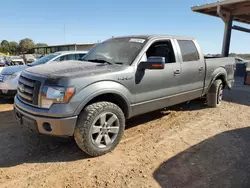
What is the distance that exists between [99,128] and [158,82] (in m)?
1.49

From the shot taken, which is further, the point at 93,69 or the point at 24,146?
the point at 24,146

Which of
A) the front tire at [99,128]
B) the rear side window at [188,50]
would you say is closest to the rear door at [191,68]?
the rear side window at [188,50]

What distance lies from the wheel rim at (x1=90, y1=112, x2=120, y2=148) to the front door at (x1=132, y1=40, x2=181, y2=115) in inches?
20.0

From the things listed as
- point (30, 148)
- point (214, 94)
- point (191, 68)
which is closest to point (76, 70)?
point (30, 148)

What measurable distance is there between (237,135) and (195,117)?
1198 millimetres

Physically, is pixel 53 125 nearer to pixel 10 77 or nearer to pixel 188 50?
pixel 188 50

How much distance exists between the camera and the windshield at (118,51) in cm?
391

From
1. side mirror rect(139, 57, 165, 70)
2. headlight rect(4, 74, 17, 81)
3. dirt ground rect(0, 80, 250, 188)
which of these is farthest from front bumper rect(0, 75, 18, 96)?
side mirror rect(139, 57, 165, 70)

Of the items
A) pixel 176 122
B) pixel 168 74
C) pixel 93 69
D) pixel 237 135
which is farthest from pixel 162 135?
pixel 93 69

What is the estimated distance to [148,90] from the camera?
13.0 feet

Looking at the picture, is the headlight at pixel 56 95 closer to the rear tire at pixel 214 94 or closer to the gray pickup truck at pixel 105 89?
the gray pickup truck at pixel 105 89

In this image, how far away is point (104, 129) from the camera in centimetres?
338

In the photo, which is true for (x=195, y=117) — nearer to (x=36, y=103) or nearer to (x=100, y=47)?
(x=100, y=47)

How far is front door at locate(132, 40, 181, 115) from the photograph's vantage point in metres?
3.84
